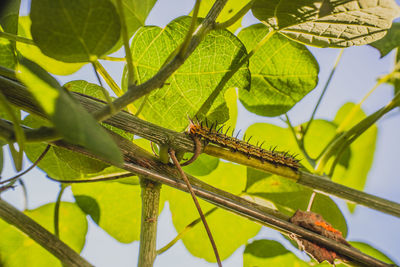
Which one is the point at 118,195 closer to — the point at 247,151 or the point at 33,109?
the point at 247,151

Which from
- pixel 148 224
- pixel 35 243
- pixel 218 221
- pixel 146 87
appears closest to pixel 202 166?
pixel 218 221

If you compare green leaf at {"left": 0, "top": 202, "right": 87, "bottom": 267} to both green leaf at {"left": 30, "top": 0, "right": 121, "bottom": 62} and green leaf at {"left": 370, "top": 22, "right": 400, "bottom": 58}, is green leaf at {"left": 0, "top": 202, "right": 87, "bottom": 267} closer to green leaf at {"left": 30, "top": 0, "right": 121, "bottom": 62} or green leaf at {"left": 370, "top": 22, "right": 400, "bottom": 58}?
green leaf at {"left": 30, "top": 0, "right": 121, "bottom": 62}

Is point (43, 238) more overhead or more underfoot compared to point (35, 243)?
more overhead

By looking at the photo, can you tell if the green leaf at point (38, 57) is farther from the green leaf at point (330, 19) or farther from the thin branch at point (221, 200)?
the green leaf at point (330, 19)

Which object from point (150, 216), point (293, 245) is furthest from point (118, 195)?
point (293, 245)

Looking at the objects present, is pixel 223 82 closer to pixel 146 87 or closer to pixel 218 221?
pixel 146 87

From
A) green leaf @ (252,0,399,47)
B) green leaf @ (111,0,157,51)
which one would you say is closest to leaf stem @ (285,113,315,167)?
green leaf @ (252,0,399,47)
